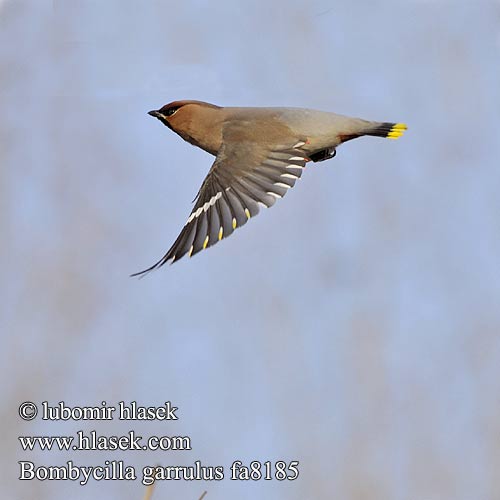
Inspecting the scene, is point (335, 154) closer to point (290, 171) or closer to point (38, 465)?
point (290, 171)

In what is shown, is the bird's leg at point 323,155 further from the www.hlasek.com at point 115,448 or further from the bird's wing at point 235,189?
the www.hlasek.com at point 115,448

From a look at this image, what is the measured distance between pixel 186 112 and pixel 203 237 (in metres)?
0.64

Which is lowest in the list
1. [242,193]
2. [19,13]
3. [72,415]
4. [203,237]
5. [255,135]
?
[72,415]

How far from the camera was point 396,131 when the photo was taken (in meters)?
2.98

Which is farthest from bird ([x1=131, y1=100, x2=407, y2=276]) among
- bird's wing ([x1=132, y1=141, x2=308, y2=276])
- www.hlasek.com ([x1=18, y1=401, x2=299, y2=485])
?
www.hlasek.com ([x1=18, y1=401, x2=299, y2=485])

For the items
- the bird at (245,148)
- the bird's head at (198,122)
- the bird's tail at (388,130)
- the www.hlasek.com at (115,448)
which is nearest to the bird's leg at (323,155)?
the bird at (245,148)

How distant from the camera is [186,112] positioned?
291 cm

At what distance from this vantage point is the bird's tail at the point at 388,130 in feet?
9.67

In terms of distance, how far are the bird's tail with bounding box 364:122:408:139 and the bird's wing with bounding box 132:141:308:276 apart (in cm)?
36

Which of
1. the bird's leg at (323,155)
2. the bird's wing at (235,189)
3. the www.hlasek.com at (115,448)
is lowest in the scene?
the www.hlasek.com at (115,448)

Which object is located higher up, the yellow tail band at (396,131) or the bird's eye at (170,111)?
the bird's eye at (170,111)

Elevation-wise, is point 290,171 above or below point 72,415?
above

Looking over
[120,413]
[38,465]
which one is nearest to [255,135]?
[120,413]

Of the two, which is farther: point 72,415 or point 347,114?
point 347,114
